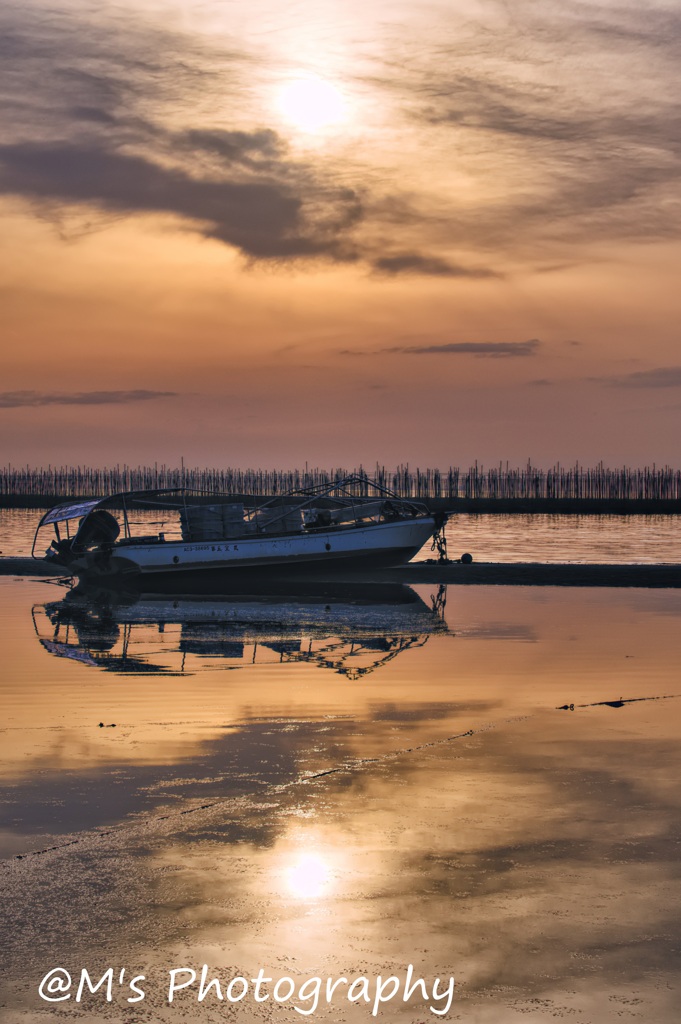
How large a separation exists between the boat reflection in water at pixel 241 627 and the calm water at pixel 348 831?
1.90ft

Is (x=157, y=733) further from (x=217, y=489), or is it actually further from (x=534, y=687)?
(x=217, y=489)

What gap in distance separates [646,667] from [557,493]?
9217 cm

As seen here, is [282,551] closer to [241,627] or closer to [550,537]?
[241,627]

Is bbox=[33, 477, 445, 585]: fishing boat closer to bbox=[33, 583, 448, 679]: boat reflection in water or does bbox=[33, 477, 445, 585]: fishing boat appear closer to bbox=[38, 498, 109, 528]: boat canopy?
bbox=[38, 498, 109, 528]: boat canopy

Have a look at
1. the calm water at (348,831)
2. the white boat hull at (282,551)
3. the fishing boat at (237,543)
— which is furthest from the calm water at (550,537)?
the calm water at (348,831)

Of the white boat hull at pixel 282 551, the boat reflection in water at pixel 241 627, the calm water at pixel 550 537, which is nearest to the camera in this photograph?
the boat reflection in water at pixel 241 627

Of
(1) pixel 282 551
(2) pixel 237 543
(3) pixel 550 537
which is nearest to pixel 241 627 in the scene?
(1) pixel 282 551

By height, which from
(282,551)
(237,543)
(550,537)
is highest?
(237,543)

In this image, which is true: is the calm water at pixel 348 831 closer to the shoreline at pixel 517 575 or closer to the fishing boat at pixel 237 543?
the shoreline at pixel 517 575

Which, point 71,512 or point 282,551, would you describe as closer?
point 282,551

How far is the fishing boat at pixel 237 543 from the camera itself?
3719 centimetres

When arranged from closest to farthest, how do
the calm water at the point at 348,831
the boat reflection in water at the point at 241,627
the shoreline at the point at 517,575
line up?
the calm water at the point at 348,831
the boat reflection in water at the point at 241,627
the shoreline at the point at 517,575

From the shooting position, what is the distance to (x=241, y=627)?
25734 mm

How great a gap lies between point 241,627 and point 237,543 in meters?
11.6
